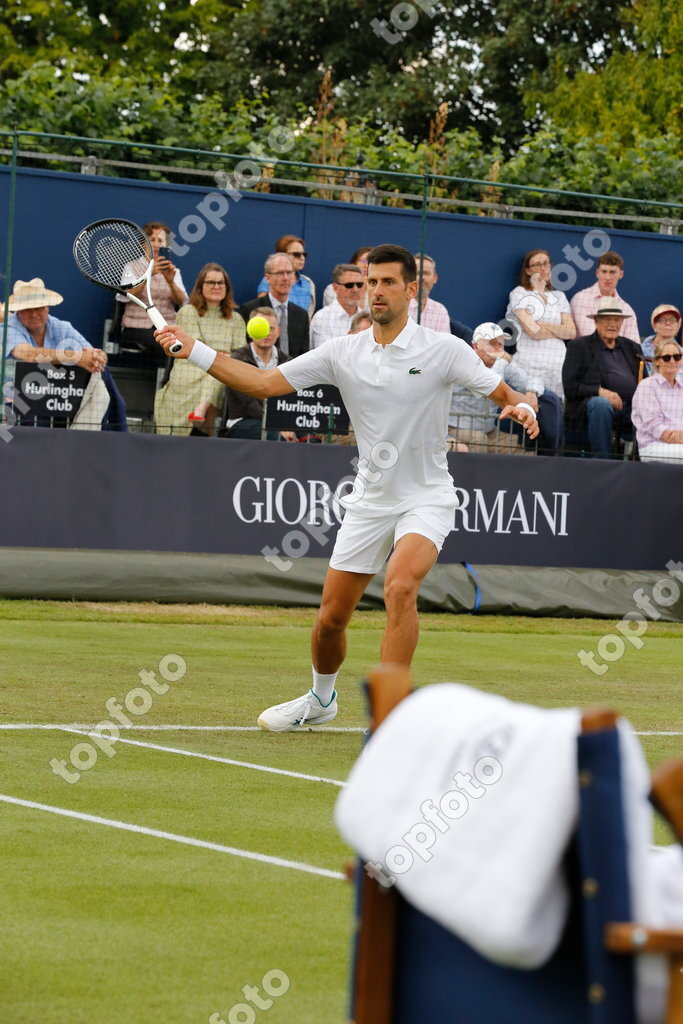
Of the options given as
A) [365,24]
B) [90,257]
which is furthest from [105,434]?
[365,24]

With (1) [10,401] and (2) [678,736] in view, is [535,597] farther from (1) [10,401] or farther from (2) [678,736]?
(2) [678,736]

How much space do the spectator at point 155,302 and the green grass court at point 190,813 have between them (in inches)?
133

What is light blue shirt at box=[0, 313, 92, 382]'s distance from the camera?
13602 mm

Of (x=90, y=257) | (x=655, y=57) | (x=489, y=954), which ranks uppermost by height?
(x=655, y=57)

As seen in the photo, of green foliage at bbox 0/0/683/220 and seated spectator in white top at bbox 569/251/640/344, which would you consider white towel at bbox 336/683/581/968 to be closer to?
seated spectator in white top at bbox 569/251/640/344

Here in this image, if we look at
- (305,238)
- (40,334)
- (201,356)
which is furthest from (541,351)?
(201,356)

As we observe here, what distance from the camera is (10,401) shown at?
43.7 ft

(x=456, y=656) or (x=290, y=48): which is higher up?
(x=290, y=48)

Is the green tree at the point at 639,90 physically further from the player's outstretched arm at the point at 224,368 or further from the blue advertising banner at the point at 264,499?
the player's outstretched arm at the point at 224,368

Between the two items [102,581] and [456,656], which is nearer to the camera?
[456,656]

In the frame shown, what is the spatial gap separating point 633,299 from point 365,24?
79.4 ft

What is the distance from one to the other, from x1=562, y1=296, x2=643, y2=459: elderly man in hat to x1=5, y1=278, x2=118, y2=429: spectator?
457 cm

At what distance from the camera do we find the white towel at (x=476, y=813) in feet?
7.11

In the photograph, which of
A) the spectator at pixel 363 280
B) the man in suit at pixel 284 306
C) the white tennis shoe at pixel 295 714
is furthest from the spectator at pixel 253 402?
the white tennis shoe at pixel 295 714
